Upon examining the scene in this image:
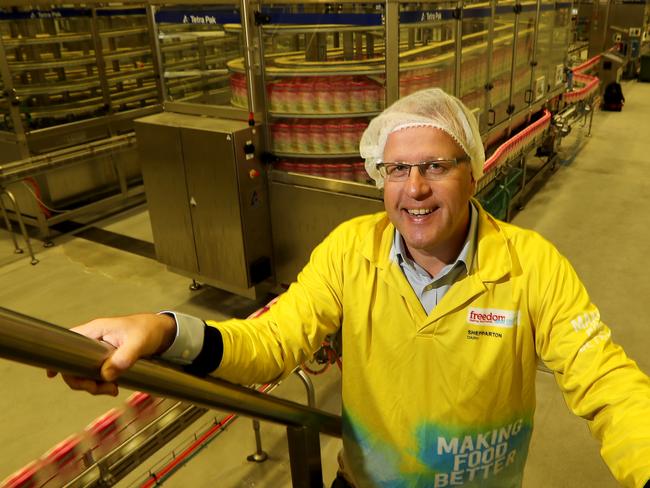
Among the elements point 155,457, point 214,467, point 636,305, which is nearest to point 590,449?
point 636,305

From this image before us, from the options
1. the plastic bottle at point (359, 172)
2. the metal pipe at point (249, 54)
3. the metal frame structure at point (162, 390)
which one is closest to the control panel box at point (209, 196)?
the metal pipe at point (249, 54)

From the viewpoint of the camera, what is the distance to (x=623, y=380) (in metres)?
1.08

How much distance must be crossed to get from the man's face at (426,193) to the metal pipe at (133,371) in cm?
49

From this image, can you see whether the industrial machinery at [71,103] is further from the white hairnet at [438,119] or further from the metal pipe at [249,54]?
the white hairnet at [438,119]

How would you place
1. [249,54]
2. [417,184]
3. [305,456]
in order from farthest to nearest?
1. [249,54]
2. [305,456]
3. [417,184]

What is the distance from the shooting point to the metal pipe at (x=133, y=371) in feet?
2.07

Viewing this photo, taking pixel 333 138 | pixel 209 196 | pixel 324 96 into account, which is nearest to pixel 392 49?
pixel 324 96

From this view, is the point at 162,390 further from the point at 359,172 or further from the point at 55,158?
the point at 55,158

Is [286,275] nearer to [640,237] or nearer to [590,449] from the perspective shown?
[590,449]

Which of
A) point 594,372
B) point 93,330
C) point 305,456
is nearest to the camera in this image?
point 93,330

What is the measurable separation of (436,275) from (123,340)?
760 mm

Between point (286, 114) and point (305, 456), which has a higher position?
point (286, 114)

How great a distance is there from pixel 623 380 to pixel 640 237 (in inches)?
180

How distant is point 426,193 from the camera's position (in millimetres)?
1236
